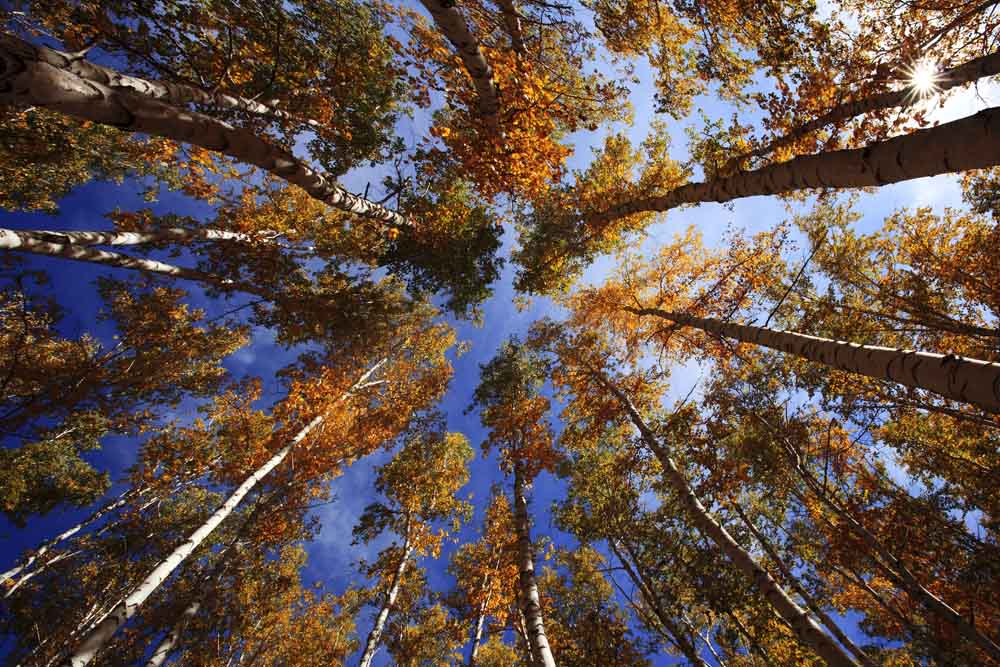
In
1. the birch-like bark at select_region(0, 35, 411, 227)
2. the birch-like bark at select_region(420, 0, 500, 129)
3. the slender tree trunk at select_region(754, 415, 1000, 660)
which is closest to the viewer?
the birch-like bark at select_region(0, 35, 411, 227)

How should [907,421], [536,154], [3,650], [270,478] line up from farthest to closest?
[270,478] < [3,650] < [907,421] < [536,154]

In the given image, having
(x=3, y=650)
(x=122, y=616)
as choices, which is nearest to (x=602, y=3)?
(x=122, y=616)

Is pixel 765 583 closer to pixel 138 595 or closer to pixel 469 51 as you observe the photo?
pixel 469 51

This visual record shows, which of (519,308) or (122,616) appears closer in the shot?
(122,616)

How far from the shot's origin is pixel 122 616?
4359 millimetres

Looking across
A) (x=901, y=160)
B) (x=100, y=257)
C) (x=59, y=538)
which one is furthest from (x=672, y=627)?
(x=59, y=538)

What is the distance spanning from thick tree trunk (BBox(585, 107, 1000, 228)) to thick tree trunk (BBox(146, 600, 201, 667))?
1286cm

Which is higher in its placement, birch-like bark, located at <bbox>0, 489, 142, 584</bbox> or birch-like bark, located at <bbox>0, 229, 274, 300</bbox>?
birch-like bark, located at <bbox>0, 229, 274, 300</bbox>

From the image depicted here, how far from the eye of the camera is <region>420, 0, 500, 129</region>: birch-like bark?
11.2 ft

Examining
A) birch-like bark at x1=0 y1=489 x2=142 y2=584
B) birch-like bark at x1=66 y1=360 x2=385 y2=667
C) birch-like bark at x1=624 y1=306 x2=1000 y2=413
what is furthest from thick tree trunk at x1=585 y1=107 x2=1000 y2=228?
birch-like bark at x1=0 y1=489 x2=142 y2=584

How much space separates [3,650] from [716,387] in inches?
931

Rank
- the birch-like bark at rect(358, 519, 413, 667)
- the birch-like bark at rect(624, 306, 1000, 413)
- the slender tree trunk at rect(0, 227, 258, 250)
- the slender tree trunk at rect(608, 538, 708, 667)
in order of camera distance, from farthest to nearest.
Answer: the birch-like bark at rect(358, 519, 413, 667), the slender tree trunk at rect(608, 538, 708, 667), the slender tree trunk at rect(0, 227, 258, 250), the birch-like bark at rect(624, 306, 1000, 413)

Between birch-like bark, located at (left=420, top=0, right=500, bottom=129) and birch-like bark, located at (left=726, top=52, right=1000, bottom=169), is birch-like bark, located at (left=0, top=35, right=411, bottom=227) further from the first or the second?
birch-like bark, located at (left=726, top=52, right=1000, bottom=169)

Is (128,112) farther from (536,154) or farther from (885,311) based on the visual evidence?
(885,311)
